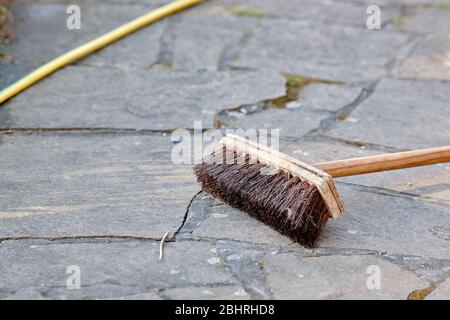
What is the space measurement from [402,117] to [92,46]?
1764 millimetres

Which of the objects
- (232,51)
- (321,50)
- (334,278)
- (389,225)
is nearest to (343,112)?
(321,50)

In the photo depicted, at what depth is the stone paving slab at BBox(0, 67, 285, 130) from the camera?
12.4 feet

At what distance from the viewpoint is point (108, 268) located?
261cm

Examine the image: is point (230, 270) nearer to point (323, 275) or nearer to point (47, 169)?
point (323, 275)

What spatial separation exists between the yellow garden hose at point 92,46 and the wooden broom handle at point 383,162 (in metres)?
1.80

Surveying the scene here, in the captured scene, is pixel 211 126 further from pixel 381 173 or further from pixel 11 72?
pixel 11 72

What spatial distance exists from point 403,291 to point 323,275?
250 mm

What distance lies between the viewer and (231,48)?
470 centimetres

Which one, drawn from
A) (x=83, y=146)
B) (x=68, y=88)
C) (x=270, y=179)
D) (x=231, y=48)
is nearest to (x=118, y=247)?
(x=270, y=179)

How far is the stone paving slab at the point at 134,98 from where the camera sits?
3781 mm

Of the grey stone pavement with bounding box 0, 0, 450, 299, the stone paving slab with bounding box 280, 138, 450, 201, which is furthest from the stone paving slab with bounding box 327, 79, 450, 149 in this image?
the stone paving slab with bounding box 280, 138, 450, 201

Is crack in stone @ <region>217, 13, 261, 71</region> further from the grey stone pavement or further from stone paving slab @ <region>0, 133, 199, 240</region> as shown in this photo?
stone paving slab @ <region>0, 133, 199, 240</region>

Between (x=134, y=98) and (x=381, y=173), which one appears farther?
(x=134, y=98)

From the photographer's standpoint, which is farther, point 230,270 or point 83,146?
point 83,146
